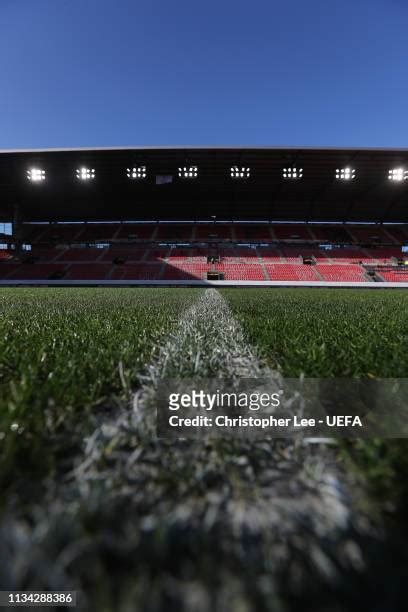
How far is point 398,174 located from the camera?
84.8ft

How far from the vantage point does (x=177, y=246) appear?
3541cm

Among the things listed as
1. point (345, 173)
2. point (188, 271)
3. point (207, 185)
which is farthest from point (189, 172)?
point (345, 173)

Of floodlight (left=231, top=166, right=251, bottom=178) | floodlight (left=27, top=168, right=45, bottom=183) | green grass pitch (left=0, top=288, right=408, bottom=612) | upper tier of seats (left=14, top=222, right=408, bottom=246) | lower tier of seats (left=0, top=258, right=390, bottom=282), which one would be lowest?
green grass pitch (left=0, top=288, right=408, bottom=612)

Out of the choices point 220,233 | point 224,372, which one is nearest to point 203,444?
point 224,372

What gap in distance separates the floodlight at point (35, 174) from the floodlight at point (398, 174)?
30.6m

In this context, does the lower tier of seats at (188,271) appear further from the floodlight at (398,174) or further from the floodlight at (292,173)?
the floodlight at (292,173)

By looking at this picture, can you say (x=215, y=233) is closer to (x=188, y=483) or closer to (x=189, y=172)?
(x=189, y=172)

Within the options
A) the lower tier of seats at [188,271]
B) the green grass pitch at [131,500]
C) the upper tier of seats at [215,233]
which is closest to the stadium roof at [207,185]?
the upper tier of seats at [215,233]

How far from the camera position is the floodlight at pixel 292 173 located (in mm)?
25578

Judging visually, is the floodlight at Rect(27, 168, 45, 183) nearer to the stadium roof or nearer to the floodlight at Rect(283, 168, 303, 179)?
the stadium roof

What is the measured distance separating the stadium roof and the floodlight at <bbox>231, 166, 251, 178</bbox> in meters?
0.09

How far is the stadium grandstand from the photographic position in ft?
81.9

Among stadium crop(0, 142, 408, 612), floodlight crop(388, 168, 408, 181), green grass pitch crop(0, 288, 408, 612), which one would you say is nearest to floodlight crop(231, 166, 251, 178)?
floodlight crop(388, 168, 408, 181)

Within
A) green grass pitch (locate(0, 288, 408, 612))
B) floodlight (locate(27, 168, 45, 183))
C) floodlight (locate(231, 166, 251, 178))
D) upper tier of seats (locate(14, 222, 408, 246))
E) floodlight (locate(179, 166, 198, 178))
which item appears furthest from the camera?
upper tier of seats (locate(14, 222, 408, 246))
